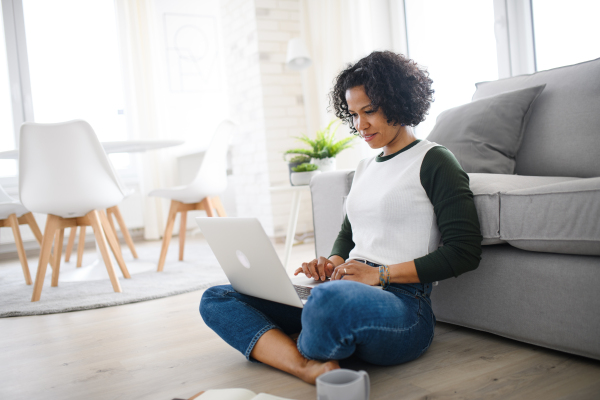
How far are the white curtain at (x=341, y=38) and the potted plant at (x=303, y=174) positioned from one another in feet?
2.68

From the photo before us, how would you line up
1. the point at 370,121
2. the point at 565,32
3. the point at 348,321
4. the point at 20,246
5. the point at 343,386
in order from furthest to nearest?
1. the point at 20,246
2. the point at 565,32
3. the point at 370,121
4. the point at 348,321
5. the point at 343,386

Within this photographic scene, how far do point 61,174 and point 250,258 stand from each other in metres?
1.55

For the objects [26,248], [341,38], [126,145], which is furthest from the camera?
[26,248]

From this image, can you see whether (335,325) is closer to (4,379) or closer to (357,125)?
(357,125)

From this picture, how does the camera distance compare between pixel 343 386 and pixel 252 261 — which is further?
pixel 252 261

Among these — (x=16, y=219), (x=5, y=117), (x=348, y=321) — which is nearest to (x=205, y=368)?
(x=348, y=321)

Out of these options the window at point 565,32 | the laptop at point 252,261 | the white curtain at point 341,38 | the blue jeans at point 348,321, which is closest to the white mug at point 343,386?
the blue jeans at point 348,321

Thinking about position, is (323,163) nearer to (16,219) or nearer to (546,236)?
(546,236)

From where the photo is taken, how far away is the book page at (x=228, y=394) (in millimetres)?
1006

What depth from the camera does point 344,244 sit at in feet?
4.51

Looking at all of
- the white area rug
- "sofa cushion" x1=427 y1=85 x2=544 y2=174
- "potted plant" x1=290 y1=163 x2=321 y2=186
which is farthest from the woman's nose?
the white area rug

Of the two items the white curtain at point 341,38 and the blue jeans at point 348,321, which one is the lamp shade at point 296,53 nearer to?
the white curtain at point 341,38

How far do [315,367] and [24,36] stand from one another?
439cm

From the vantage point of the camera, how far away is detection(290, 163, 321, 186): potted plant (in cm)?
237
